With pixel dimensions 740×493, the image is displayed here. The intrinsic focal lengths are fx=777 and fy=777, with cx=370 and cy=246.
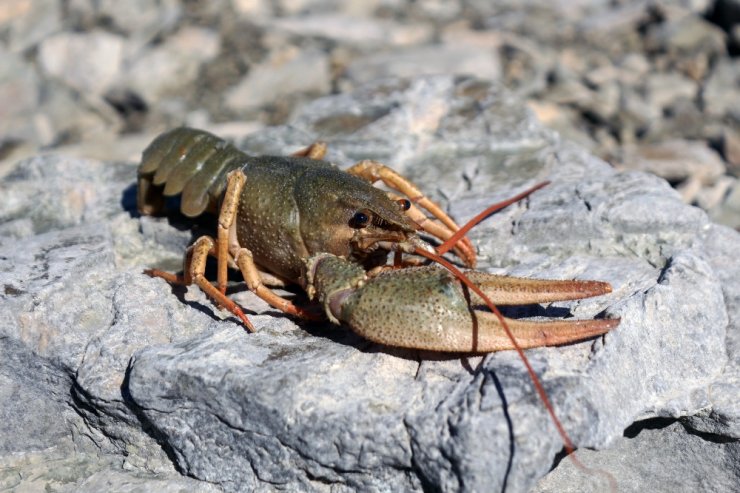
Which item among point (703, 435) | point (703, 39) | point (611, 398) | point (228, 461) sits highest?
point (611, 398)

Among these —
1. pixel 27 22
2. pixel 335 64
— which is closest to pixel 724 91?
pixel 335 64

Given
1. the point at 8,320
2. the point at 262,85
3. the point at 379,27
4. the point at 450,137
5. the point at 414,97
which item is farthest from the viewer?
the point at 379,27

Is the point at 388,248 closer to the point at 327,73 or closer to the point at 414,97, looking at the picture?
the point at 414,97

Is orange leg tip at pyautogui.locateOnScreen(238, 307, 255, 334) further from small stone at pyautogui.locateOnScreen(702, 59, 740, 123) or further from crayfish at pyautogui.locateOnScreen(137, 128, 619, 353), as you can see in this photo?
small stone at pyautogui.locateOnScreen(702, 59, 740, 123)

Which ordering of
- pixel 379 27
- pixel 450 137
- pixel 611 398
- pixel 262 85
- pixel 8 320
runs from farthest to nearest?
pixel 379 27 → pixel 262 85 → pixel 450 137 → pixel 8 320 → pixel 611 398

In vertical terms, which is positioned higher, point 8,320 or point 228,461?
point 8,320

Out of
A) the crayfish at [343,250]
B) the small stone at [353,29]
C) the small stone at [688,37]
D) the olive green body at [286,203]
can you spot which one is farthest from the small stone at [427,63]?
the olive green body at [286,203]

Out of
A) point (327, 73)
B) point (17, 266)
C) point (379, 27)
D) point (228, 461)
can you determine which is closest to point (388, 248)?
point (228, 461)
